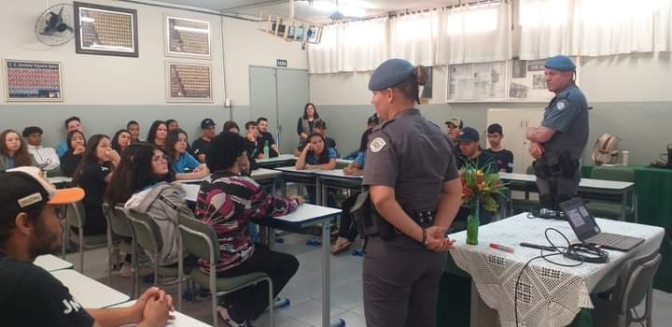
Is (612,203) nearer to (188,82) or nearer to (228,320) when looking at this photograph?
(228,320)

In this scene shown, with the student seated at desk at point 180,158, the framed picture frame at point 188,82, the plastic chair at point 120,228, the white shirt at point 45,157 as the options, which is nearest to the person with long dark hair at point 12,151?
the white shirt at point 45,157

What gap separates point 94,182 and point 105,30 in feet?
12.8

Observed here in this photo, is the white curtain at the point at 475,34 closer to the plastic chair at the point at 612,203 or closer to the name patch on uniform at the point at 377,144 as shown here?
the plastic chair at the point at 612,203

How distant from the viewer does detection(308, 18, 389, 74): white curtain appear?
8.66 meters

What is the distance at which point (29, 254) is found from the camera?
1249mm

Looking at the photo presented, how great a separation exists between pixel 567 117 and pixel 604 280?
131 cm

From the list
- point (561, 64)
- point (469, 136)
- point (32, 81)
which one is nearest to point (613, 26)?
point (469, 136)

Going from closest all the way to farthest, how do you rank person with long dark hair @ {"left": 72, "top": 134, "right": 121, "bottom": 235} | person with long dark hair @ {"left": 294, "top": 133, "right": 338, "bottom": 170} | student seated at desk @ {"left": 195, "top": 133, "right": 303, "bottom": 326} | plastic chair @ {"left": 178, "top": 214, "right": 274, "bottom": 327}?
plastic chair @ {"left": 178, "top": 214, "right": 274, "bottom": 327}
student seated at desk @ {"left": 195, "top": 133, "right": 303, "bottom": 326}
person with long dark hair @ {"left": 72, "top": 134, "right": 121, "bottom": 235}
person with long dark hair @ {"left": 294, "top": 133, "right": 338, "bottom": 170}

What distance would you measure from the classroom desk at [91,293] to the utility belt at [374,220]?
0.91 m

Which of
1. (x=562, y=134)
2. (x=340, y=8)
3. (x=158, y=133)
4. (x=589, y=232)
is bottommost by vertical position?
(x=589, y=232)

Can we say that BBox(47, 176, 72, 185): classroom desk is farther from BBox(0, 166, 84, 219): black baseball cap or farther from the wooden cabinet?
the wooden cabinet

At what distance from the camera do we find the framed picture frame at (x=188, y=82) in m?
7.86

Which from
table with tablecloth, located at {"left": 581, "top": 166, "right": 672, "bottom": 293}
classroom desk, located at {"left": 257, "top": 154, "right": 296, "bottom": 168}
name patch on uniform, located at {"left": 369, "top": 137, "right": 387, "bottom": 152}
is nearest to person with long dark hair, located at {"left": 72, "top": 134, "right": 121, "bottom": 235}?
name patch on uniform, located at {"left": 369, "top": 137, "right": 387, "bottom": 152}

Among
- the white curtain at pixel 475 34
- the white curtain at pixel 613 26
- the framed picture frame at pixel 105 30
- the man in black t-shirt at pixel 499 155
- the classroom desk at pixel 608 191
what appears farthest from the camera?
the white curtain at pixel 475 34
